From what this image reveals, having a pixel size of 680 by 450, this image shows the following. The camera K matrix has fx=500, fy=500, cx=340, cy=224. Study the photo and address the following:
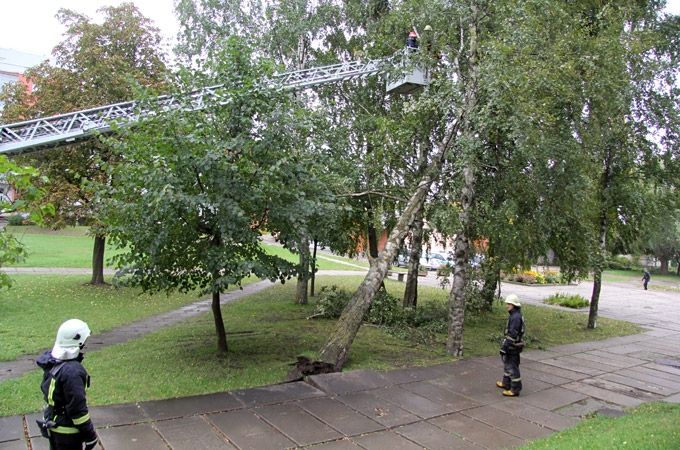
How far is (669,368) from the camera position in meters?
10.6

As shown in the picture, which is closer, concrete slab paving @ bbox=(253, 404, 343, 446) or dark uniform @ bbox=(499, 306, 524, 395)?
concrete slab paving @ bbox=(253, 404, 343, 446)

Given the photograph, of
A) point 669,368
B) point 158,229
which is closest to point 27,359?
point 158,229

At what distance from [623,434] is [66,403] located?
5.93 m

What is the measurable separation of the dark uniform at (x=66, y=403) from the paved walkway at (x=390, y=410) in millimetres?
1426

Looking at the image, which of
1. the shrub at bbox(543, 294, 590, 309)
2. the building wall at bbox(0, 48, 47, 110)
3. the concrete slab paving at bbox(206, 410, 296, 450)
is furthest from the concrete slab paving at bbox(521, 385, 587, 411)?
the building wall at bbox(0, 48, 47, 110)

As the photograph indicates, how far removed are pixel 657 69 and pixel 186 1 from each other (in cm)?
1505

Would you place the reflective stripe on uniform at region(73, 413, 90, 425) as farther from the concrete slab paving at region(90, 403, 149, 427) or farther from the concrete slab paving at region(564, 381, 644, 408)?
the concrete slab paving at region(564, 381, 644, 408)

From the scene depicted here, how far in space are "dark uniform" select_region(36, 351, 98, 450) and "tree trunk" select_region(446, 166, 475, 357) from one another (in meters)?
8.01

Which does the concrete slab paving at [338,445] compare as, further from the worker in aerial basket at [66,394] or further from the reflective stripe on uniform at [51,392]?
the reflective stripe on uniform at [51,392]

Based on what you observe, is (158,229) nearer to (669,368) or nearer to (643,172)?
(669,368)

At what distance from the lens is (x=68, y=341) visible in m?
3.90

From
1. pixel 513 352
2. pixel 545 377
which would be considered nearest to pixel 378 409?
pixel 513 352

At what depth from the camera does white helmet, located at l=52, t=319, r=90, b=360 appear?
389 cm

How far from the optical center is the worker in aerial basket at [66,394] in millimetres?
3795
